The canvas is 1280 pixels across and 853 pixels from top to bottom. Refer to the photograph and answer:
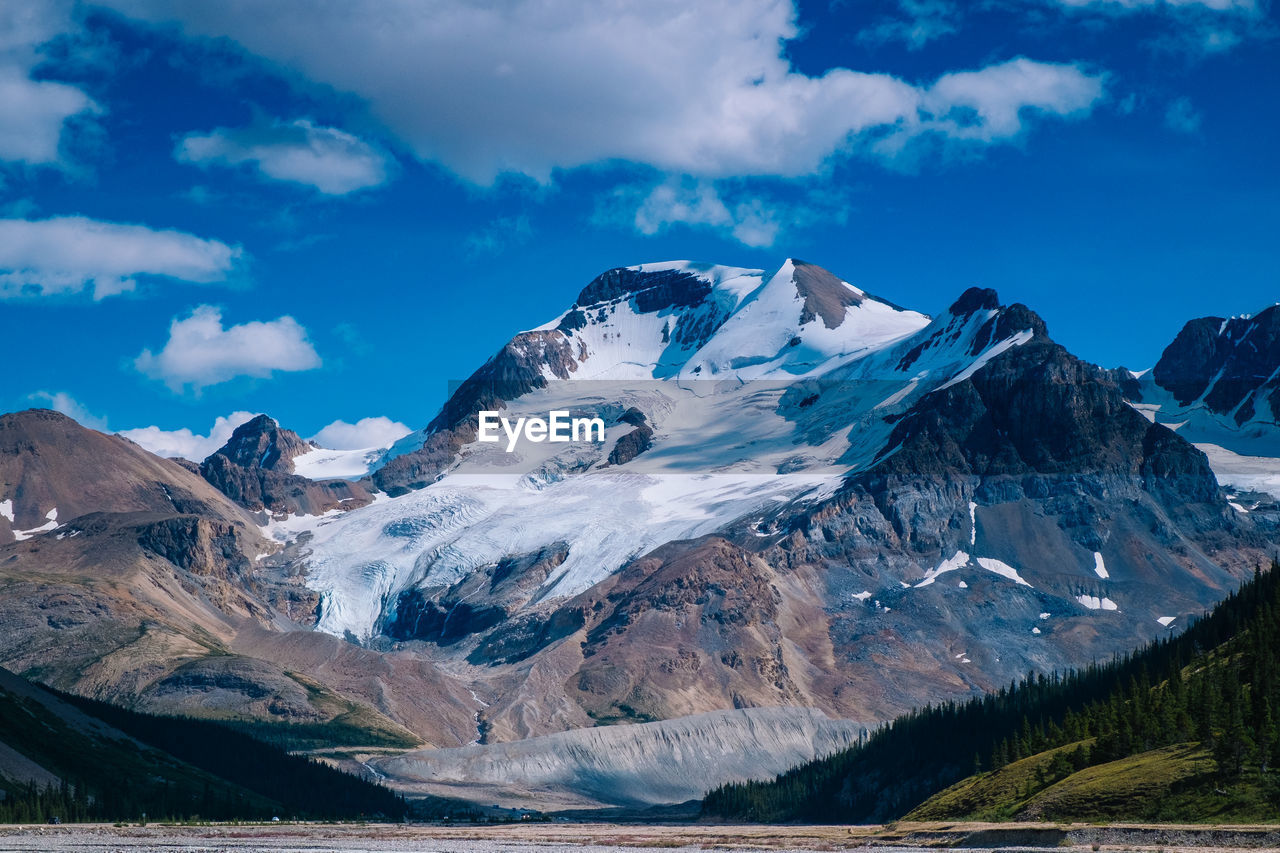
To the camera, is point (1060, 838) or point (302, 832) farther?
point (302, 832)

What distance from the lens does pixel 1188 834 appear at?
9938cm

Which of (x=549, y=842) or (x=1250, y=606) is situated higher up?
(x=1250, y=606)

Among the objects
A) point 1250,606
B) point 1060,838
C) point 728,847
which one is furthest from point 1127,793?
point 1250,606

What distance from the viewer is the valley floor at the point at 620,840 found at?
10031 cm

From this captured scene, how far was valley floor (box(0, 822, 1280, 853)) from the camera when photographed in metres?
100

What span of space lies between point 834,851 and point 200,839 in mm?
70793

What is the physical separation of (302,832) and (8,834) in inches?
1367

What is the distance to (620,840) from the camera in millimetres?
180500

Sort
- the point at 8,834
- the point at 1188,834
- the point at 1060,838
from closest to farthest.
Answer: the point at 1188,834 < the point at 1060,838 < the point at 8,834

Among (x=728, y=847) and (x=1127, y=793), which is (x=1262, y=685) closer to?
(x=1127, y=793)

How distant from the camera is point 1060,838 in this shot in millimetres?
108312

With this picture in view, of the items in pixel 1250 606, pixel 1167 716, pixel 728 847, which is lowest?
pixel 728 847

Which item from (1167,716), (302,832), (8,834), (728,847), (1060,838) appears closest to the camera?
(1060,838)

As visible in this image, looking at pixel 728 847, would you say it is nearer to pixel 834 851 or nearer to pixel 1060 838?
pixel 834 851
